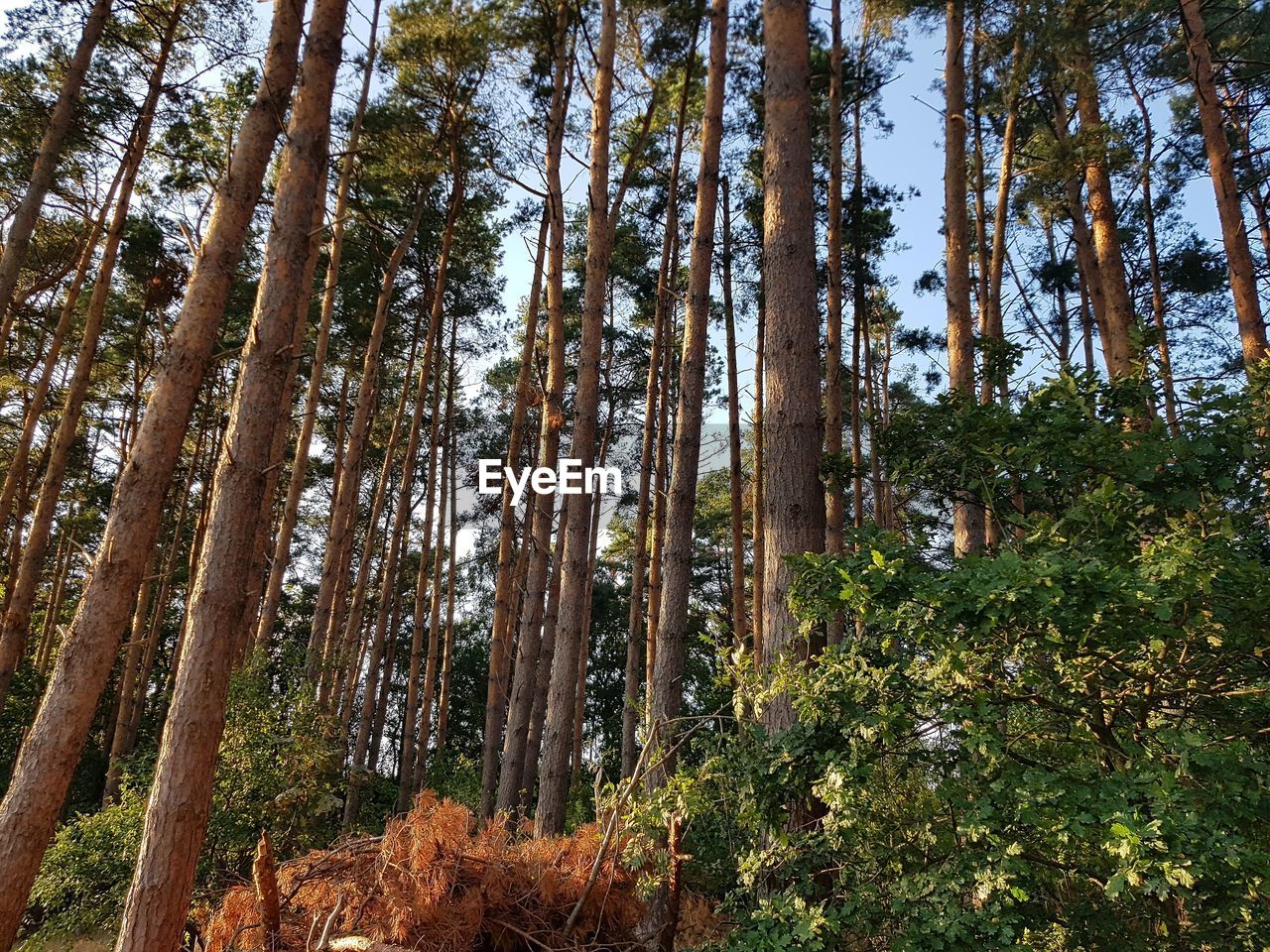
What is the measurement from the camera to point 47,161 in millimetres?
7137

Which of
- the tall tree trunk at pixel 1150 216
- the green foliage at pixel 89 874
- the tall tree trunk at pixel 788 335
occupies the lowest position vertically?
the green foliage at pixel 89 874

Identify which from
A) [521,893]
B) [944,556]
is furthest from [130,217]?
[944,556]

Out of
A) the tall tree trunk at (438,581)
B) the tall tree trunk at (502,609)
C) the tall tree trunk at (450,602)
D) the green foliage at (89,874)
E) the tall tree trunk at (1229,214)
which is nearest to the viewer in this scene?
the green foliage at (89,874)

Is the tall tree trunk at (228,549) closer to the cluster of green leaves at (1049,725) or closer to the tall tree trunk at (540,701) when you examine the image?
the cluster of green leaves at (1049,725)

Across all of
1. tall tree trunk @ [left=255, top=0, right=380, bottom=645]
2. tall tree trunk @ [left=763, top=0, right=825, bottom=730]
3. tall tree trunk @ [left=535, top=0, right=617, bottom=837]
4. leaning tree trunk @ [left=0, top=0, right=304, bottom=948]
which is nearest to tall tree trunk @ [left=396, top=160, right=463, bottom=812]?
tall tree trunk @ [left=255, top=0, right=380, bottom=645]

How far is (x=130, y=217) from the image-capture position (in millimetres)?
11062

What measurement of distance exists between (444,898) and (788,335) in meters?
3.61

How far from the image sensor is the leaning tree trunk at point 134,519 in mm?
4355

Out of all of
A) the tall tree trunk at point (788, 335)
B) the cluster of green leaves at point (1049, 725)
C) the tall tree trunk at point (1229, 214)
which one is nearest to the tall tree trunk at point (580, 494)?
the tall tree trunk at point (788, 335)

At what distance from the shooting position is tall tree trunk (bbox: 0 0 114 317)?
22.5 ft

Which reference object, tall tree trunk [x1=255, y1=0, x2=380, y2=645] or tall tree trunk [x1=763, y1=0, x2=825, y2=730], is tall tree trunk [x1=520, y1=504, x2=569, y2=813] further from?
tall tree trunk [x1=763, y1=0, x2=825, y2=730]

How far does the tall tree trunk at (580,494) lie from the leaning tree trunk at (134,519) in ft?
10.8

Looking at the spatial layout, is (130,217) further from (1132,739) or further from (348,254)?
(1132,739)

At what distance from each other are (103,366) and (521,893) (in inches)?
517
